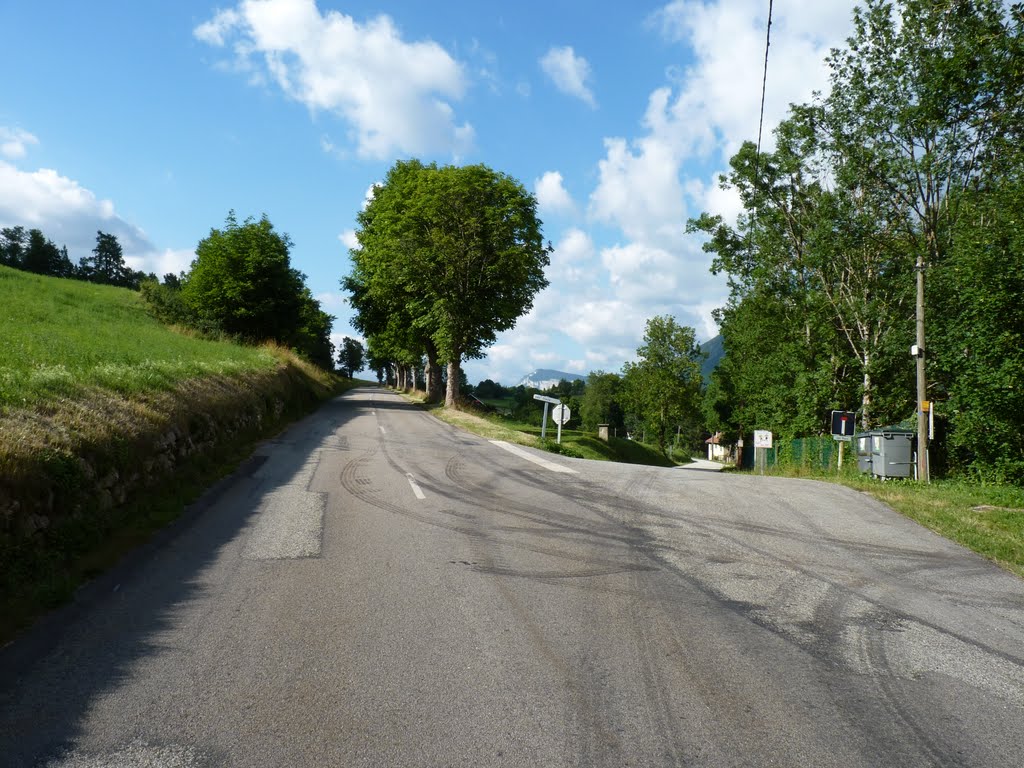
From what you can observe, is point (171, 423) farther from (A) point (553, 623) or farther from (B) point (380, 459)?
(A) point (553, 623)

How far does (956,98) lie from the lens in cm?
2159

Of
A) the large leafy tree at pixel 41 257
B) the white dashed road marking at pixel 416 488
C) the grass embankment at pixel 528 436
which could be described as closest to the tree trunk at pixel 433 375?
the grass embankment at pixel 528 436

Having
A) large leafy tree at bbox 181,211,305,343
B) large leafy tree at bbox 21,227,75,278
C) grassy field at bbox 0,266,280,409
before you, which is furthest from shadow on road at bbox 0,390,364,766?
large leafy tree at bbox 21,227,75,278

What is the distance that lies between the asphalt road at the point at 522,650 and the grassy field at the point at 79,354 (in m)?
3.01

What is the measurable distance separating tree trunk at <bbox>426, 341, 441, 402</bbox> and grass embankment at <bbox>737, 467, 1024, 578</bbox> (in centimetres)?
3016

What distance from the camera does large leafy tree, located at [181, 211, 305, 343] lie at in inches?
1406

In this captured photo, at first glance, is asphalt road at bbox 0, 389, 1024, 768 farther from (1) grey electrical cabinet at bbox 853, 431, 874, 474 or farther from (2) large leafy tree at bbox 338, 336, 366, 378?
(2) large leafy tree at bbox 338, 336, 366, 378

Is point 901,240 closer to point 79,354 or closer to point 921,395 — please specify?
point 921,395

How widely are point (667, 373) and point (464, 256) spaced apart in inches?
1305

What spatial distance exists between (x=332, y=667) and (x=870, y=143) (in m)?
27.5

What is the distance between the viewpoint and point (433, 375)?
43.0 metres

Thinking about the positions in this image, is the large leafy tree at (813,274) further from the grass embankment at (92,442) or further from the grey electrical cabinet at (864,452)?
the grass embankment at (92,442)

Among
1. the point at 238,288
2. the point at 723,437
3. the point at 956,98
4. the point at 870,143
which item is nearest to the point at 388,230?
the point at 238,288

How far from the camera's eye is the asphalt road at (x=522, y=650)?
3547 mm
